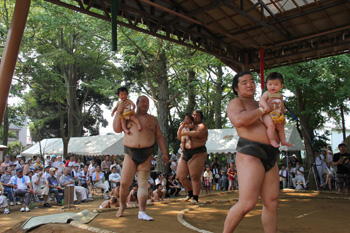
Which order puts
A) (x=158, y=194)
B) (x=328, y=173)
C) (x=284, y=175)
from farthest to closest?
(x=284, y=175) < (x=328, y=173) < (x=158, y=194)

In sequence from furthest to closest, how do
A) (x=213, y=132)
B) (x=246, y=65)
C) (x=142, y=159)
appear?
(x=213, y=132)
(x=246, y=65)
(x=142, y=159)

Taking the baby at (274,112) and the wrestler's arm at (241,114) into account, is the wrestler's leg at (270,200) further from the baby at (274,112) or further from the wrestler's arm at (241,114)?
the wrestler's arm at (241,114)

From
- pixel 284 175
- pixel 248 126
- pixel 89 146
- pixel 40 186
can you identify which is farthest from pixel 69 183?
pixel 248 126

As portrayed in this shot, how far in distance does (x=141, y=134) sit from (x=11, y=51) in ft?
6.05

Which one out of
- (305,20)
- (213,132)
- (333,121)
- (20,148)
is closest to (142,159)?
(305,20)

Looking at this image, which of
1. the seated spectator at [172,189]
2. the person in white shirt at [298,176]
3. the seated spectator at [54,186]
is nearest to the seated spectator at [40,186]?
the seated spectator at [54,186]

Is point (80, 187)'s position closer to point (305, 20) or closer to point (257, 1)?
point (257, 1)

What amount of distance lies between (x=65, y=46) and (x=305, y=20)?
14079 millimetres

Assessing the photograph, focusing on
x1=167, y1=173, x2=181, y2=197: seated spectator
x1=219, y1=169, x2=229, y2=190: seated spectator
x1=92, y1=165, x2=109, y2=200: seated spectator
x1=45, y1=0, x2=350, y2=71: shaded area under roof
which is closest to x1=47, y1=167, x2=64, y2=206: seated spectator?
x1=92, y1=165, x2=109, y2=200: seated spectator

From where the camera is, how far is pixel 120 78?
2095 cm

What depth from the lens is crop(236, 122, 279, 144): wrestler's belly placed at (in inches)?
99.0

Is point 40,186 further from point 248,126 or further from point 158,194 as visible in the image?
point 248,126

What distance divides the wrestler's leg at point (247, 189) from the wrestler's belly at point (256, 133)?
162 mm

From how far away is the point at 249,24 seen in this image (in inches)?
302
